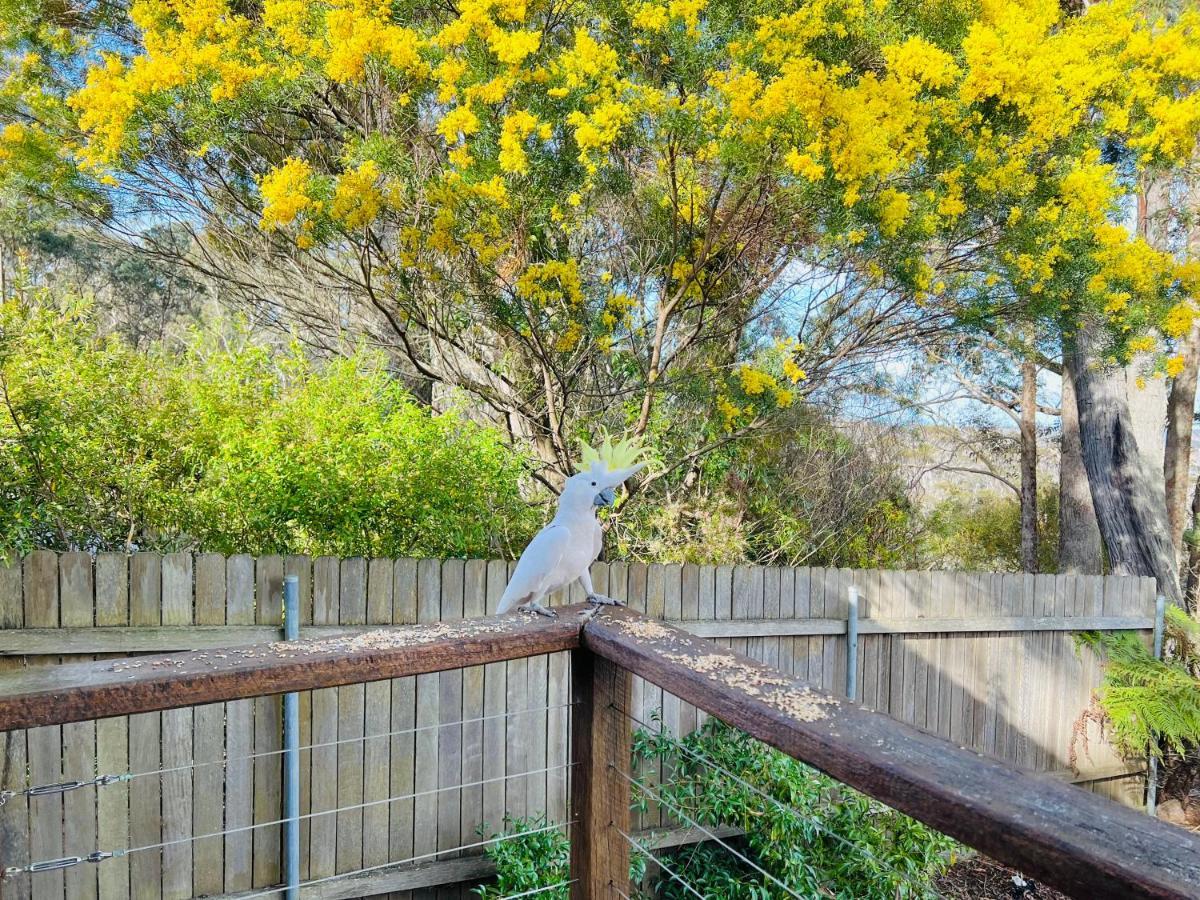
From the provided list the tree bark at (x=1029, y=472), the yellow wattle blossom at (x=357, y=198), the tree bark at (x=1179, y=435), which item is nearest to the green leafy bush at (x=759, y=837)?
the yellow wattle blossom at (x=357, y=198)

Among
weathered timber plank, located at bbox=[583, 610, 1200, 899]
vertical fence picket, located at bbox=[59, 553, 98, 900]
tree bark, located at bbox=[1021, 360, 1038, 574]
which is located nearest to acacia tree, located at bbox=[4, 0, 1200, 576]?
vertical fence picket, located at bbox=[59, 553, 98, 900]

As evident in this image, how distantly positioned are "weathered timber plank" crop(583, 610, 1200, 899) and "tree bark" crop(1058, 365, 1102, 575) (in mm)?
7560

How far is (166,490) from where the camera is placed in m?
3.19

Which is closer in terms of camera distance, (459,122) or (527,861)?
(527,861)

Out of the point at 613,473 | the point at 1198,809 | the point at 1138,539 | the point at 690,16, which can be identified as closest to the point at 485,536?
the point at 613,473

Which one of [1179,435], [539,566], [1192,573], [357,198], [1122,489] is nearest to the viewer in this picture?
[539,566]

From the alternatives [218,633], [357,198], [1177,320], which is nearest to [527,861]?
[218,633]

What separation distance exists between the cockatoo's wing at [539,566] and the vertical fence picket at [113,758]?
140 centimetres

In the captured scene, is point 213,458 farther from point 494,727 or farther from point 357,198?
point 494,727

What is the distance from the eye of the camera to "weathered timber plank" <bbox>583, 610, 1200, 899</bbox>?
0.62m

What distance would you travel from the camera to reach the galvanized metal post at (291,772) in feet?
8.53

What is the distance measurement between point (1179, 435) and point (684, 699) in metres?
8.44

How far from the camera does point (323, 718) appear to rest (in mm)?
2693

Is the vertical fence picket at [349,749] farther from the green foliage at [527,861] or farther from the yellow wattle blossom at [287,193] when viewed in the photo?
the yellow wattle blossom at [287,193]
